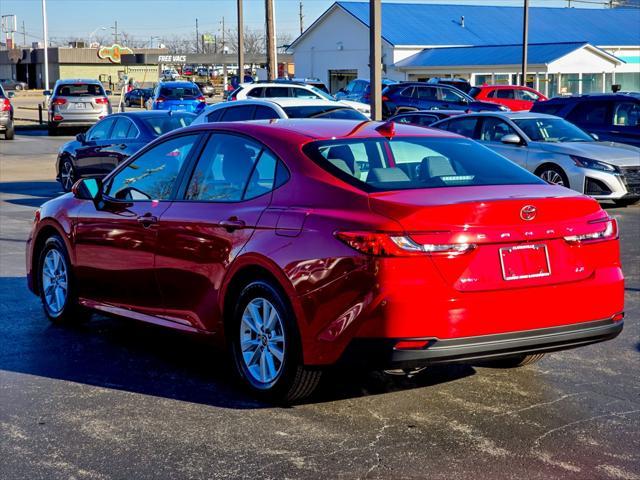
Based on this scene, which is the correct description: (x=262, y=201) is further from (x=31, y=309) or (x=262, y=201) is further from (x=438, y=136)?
(x=31, y=309)

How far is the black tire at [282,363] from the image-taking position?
566 cm

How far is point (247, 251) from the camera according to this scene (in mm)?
5941

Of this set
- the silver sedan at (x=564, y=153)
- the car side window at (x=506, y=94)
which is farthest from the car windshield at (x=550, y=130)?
the car side window at (x=506, y=94)

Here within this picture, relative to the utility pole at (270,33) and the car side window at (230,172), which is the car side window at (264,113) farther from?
the utility pole at (270,33)

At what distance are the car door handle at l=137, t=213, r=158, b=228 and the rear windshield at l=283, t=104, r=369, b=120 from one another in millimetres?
9728

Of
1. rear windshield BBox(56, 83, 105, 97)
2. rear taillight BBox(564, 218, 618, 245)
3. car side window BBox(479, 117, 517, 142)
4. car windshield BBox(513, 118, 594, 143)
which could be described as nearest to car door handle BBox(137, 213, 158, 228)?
rear taillight BBox(564, 218, 618, 245)

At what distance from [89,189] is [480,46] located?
55857mm

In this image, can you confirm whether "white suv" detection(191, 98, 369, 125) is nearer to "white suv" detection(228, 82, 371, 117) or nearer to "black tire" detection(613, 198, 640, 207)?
"black tire" detection(613, 198, 640, 207)

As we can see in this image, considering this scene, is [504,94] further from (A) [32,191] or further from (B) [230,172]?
(B) [230,172]

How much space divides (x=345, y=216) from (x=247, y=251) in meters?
0.76

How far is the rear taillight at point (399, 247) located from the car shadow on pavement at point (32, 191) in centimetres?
1308

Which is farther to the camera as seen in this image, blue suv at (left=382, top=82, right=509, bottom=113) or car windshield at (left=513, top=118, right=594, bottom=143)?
blue suv at (left=382, top=82, right=509, bottom=113)

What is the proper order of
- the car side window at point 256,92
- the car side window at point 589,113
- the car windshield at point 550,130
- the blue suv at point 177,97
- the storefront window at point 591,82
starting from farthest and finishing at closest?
1. the storefront window at point 591,82
2. the blue suv at point 177,97
3. the car side window at point 256,92
4. the car side window at point 589,113
5. the car windshield at point 550,130

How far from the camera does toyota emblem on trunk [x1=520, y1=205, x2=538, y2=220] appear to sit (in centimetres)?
545
